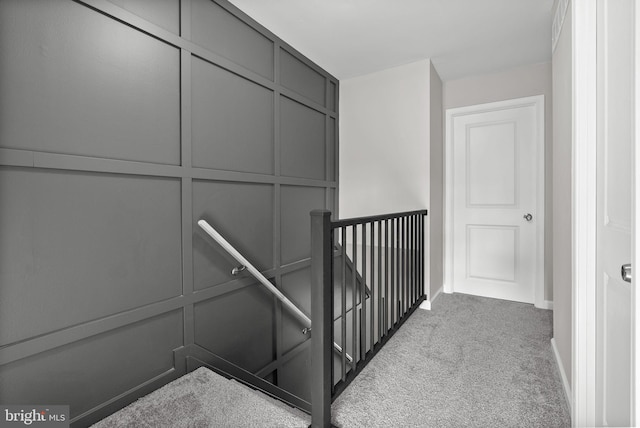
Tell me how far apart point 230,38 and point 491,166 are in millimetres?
2713

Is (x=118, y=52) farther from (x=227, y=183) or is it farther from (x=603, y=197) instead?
(x=603, y=197)

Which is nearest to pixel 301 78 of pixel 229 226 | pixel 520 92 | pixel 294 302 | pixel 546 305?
pixel 229 226

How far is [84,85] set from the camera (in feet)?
4.46

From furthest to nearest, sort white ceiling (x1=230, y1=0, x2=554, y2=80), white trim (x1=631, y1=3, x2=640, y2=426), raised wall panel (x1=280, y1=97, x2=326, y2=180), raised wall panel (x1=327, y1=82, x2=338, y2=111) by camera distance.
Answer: raised wall panel (x1=327, y1=82, x2=338, y2=111) → raised wall panel (x1=280, y1=97, x2=326, y2=180) → white ceiling (x1=230, y1=0, x2=554, y2=80) → white trim (x1=631, y1=3, x2=640, y2=426)

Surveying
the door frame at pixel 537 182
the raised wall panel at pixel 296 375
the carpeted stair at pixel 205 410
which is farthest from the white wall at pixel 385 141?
the carpeted stair at pixel 205 410

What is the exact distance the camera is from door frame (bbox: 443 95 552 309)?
2.85 meters

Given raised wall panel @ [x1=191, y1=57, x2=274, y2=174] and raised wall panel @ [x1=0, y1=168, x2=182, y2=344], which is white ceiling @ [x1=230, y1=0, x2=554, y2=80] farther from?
raised wall panel @ [x1=0, y1=168, x2=182, y2=344]

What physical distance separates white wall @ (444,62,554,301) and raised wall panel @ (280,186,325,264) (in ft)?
6.43

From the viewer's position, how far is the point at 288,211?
2611mm

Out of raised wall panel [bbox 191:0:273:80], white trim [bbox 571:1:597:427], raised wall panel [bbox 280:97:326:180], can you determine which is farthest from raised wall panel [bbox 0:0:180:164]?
white trim [bbox 571:1:597:427]

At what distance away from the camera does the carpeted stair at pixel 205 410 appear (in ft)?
4.31

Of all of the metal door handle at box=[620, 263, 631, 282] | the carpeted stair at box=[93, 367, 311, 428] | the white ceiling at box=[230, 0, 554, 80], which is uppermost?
the white ceiling at box=[230, 0, 554, 80]

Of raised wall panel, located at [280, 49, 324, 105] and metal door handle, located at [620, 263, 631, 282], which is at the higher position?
raised wall panel, located at [280, 49, 324, 105]

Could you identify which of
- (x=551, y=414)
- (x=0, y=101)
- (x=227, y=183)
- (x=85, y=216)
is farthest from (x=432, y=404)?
(x=0, y=101)
